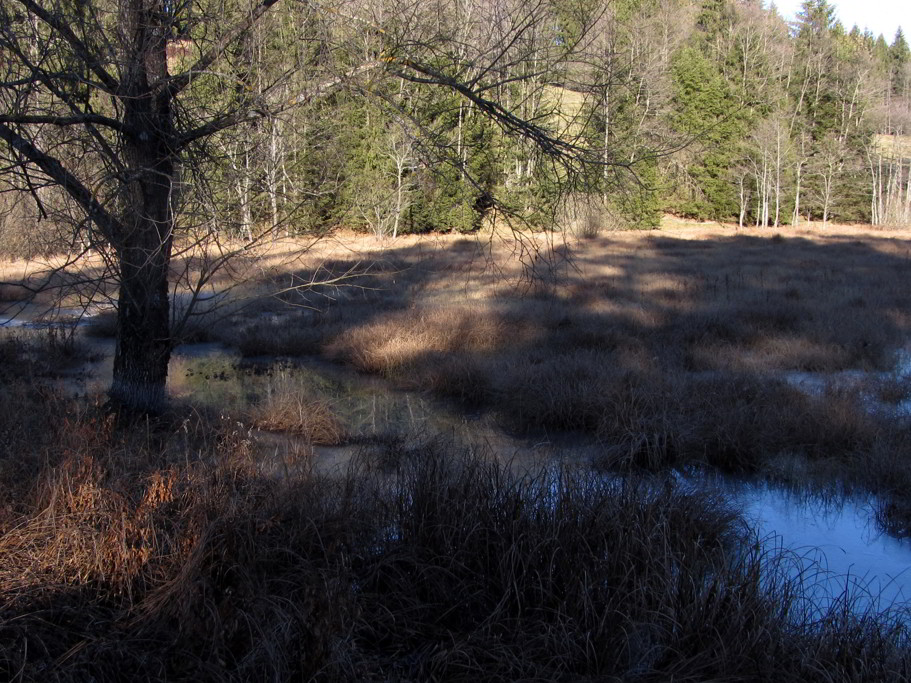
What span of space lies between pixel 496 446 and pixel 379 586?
336 centimetres

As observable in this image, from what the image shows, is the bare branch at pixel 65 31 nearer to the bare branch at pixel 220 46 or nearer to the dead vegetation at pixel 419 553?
the bare branch at pixel 220 46

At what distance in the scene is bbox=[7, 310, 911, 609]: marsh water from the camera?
4.98 metres

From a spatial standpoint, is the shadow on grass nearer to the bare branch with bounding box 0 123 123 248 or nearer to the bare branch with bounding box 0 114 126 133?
the bare branch with bounding box 0 123 123 248

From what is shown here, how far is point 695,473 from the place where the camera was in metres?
6.72

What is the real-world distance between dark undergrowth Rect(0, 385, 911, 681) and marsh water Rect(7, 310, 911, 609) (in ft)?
1.94

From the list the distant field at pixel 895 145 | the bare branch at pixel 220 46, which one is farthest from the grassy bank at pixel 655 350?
the distant field at pixel 895 145

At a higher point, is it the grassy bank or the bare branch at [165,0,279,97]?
the bare branch at [165,0,279,97]

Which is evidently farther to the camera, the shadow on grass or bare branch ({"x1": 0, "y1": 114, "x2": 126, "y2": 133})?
the shadow on grass

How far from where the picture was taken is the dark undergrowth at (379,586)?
3334 millimetres

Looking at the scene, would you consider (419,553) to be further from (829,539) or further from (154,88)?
(154,88)

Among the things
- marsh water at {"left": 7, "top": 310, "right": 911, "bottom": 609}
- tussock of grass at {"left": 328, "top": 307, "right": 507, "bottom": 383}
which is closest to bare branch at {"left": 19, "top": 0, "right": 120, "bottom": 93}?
marsh water at {"left": 7, "top": 310, "right": 911, "bottom": 609}

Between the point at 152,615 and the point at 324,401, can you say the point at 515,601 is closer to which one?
the point at 152,615

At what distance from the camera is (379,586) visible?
13.4ft

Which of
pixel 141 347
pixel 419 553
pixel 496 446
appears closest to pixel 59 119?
pixel 141 347
